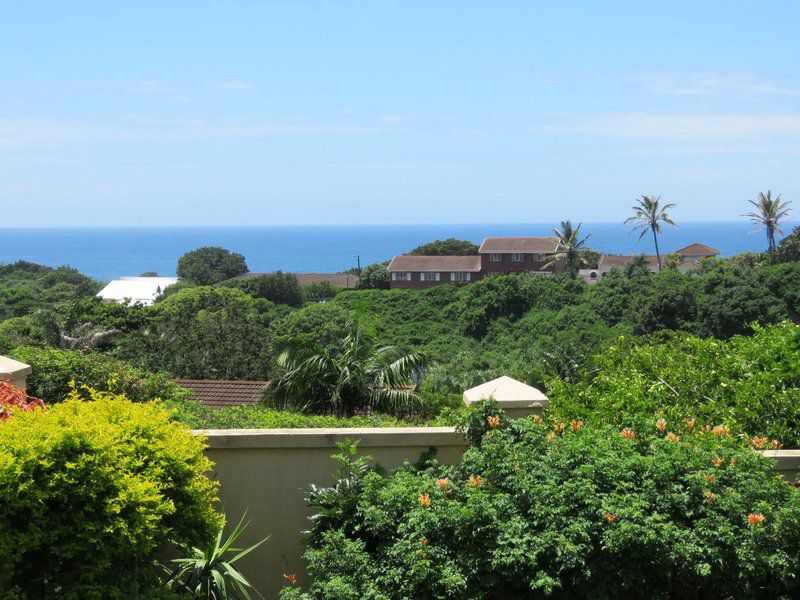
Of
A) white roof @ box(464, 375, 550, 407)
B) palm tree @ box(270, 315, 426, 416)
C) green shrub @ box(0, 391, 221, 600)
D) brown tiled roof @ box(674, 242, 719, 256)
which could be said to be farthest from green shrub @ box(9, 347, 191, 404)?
brown tiled roof @ box(674, 242, 719, 256)

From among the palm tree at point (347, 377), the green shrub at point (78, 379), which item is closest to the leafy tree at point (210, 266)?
the palm tree at point (347, 377)

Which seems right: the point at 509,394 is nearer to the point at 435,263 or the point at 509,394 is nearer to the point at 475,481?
the point at 475,481

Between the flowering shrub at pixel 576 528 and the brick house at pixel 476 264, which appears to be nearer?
the flowering shrub at pixel 576 528

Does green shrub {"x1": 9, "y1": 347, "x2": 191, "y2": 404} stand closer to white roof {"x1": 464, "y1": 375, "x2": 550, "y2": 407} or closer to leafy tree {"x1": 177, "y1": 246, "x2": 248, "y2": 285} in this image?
white roof {"x1": 464, "y1": 375, "x2": 550, "y2": 407}

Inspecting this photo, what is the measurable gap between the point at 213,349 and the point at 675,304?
115 ft

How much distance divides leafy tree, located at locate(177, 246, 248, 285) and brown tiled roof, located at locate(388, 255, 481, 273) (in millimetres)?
26300

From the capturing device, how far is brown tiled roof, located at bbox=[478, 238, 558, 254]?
100 metres

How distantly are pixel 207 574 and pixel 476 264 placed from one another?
9910 cm

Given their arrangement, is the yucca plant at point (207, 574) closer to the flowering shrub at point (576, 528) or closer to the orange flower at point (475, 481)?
the flowering shrub at point (576, 528)

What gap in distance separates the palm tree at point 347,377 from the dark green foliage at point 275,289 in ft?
230

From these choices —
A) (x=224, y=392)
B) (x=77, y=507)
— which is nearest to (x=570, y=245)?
(x=224, y=392)

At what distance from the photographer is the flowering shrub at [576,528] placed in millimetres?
4426

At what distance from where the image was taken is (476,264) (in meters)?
103

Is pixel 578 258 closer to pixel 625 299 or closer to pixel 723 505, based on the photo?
pixel 625 299
